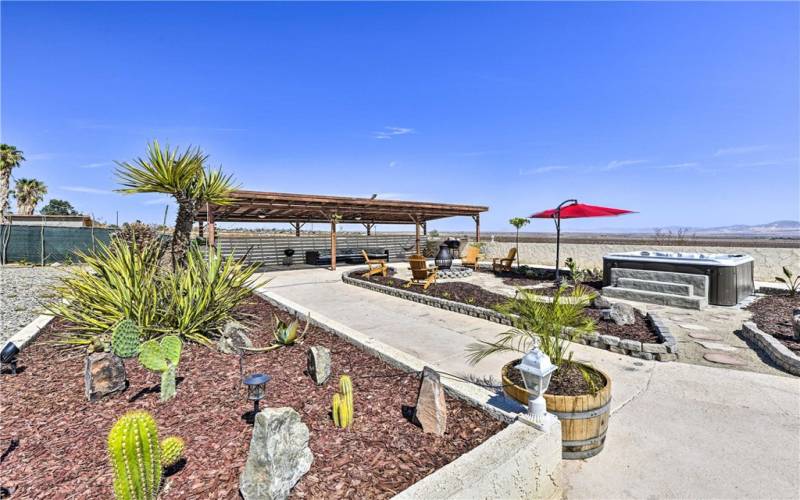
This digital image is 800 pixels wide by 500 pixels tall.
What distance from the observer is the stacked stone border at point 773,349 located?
376 centimetres

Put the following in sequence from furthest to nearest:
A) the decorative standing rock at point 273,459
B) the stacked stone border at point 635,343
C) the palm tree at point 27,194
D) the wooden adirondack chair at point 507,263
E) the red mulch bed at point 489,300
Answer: the palm tree at point 27,194, the wooden adirondack chair at point 507,263, the red mulch bed at point 489,300, the stacked stone border at point 635,343, the decorative standing rock at point 273,459

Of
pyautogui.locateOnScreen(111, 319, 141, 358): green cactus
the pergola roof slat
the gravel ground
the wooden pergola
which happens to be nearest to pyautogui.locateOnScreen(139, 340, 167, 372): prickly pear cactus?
pyautogui.locateOnScreen(111, 319, 141, 358): green cactus

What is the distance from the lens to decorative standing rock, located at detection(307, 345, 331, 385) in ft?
9.99

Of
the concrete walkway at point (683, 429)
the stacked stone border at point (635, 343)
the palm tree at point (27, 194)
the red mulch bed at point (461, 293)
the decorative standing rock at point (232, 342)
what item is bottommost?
the concrete walkway at point (683, 429)

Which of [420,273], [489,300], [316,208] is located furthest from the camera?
[316,208]

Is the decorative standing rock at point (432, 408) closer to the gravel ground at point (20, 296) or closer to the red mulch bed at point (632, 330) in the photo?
the red mulch bed at point (632, 330)

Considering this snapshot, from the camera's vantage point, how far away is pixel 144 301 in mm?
3895

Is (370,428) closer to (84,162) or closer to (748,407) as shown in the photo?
(748,407)

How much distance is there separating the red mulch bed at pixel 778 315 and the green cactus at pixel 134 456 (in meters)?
6.39

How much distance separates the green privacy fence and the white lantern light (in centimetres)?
1757

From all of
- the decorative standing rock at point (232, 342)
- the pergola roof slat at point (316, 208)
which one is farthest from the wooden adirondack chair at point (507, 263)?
the decorative standing rock at point (232, 342)

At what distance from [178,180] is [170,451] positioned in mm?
3880

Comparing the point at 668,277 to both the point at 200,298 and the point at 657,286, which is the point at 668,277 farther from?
the point at 200,298

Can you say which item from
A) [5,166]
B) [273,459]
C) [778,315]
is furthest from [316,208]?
[5,166]
